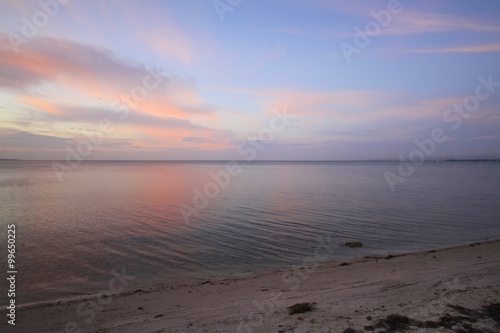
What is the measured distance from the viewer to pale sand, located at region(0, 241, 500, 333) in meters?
8.20

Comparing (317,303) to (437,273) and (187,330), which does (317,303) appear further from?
(437,273)

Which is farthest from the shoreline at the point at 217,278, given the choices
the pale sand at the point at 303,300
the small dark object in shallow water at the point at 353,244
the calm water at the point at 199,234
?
the small dark object in shallow water at the point at 353,244

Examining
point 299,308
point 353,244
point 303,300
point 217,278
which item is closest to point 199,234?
point 217,278

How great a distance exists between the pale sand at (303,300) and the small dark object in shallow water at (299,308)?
189 mm

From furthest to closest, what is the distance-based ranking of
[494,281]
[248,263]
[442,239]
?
1. [442,239]
2. [248,263]
3. [494,281]

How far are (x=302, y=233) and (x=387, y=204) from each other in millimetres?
17883

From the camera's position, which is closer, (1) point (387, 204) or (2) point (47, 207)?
(2) point (47, 207)

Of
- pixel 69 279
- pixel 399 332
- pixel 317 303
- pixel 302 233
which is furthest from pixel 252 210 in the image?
pixel 399 332

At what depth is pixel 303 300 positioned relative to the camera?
32.6 feet

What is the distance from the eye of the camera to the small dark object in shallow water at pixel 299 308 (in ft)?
28.6

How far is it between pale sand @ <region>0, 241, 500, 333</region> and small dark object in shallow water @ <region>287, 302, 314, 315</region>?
0.19 m

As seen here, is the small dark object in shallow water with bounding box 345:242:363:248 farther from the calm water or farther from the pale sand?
the pale sand

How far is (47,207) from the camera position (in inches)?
1250

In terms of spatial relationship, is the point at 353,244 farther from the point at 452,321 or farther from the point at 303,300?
the point at 452,321
